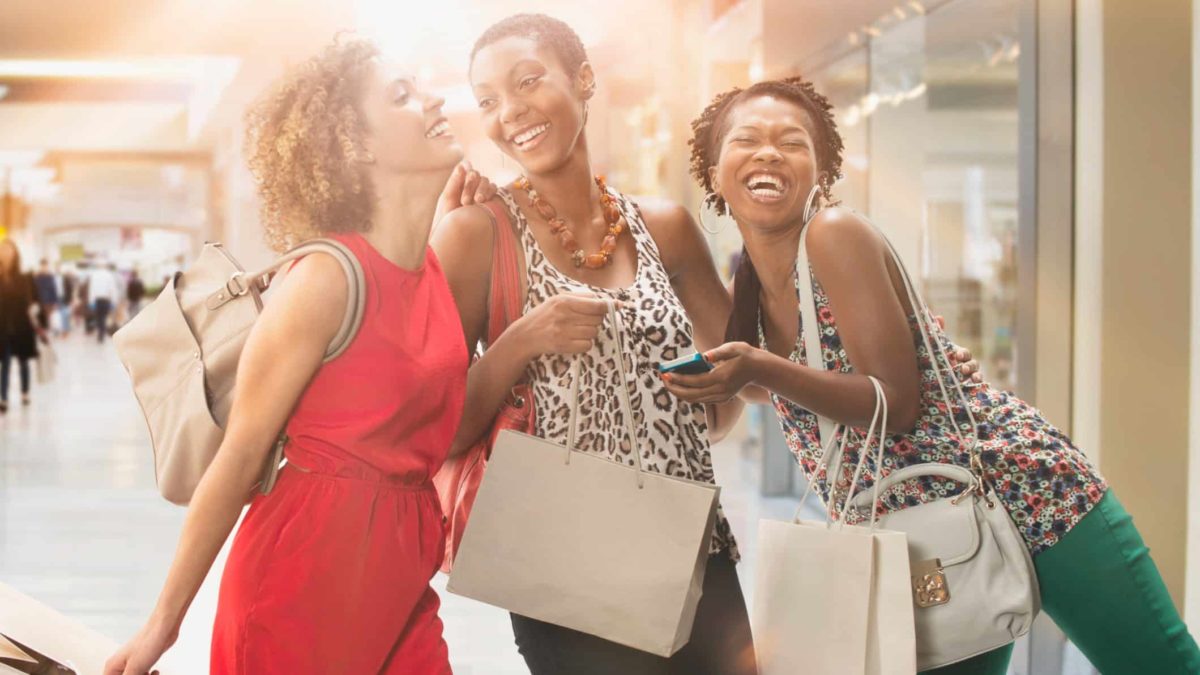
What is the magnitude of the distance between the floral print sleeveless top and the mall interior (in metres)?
0.53

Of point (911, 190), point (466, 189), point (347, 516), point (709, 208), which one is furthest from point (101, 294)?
point (347, 516)

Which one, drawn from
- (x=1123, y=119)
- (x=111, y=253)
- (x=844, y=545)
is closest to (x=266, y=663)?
(x=844, y=545)

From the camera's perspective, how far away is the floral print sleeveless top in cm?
176

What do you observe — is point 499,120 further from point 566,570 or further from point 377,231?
point 566,570

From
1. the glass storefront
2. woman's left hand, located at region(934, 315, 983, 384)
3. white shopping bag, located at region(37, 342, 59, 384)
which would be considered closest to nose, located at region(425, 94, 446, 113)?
Answer: woman's left hand, located at region(934, 315, 983, 384)

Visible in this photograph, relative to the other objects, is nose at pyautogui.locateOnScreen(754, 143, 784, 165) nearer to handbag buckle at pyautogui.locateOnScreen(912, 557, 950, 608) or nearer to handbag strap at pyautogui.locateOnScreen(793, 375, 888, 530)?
handbag strap at pyautogui.locateOnScreen(793, 375, 888, 530)

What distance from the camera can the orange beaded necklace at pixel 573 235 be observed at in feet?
5.82

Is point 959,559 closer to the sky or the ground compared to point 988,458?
closer to the ground

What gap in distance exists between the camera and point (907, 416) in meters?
1.71

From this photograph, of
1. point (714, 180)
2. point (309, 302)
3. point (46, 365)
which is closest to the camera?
point (309, 302)

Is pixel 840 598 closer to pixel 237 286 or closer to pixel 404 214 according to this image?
pixel 404 214

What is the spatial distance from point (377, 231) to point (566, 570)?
20.6 inches

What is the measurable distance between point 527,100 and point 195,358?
0.62m

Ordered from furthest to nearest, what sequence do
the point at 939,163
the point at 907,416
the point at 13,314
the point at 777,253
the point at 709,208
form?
1. the point at 13,314
2. the point at 939,163
3. the point at 709,208
4. the point at 777,253
5. the point at 907,416
